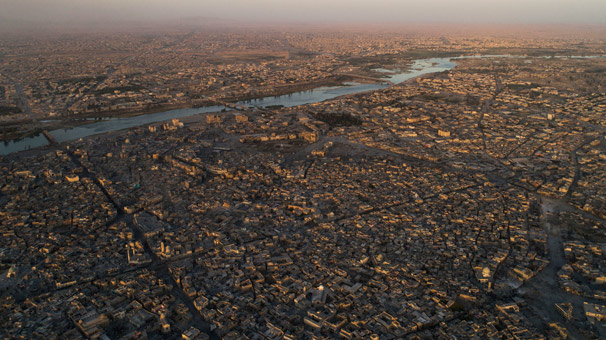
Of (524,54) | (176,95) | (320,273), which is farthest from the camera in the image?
(524,54)

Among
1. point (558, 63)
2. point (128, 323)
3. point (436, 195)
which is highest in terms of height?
point (558, 63)

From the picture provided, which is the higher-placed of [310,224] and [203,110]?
[203,110]

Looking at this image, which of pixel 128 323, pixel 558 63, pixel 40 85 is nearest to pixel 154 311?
pixel 128 323

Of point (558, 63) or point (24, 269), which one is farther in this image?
point (558, 63)

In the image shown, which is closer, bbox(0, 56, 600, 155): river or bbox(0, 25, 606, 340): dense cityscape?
bbox(0, 25, 606, 340): dense cityscape

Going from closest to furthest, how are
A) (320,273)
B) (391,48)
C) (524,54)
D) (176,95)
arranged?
1. (320,273)
2. (176,95)
3. (524,54)
4. (391,48)

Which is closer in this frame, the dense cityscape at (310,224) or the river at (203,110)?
the dense cityscape at (310,224)

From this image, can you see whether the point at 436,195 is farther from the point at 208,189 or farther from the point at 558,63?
the point at 558,63

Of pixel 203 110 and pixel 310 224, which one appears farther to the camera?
pixel 203 110
